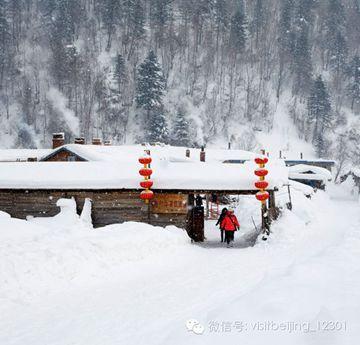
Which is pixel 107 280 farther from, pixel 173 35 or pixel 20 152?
pixel 173 35

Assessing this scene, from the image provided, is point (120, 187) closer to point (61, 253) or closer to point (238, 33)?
point (61, 253)

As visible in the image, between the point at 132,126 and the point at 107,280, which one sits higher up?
Answer: the point at 132,126

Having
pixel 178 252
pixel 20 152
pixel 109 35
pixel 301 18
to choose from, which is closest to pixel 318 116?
pixel 301 18

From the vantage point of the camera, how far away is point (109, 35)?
81.9 metres

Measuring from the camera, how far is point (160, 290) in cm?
870

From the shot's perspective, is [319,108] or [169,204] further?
[319,108]

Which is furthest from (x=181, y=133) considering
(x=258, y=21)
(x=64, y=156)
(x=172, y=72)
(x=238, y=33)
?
(x=258, y=21)

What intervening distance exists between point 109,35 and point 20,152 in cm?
5050

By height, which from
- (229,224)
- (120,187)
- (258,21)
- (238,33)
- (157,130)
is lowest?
(229,224)

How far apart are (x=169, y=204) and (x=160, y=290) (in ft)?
23.7

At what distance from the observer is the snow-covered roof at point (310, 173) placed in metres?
45.7

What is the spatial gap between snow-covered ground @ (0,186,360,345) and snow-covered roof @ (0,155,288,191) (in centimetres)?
260

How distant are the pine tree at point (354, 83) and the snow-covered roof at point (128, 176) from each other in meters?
74.5

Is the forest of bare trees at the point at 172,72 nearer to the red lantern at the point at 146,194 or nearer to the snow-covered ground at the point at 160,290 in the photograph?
the red lantern at the point at 146,194
